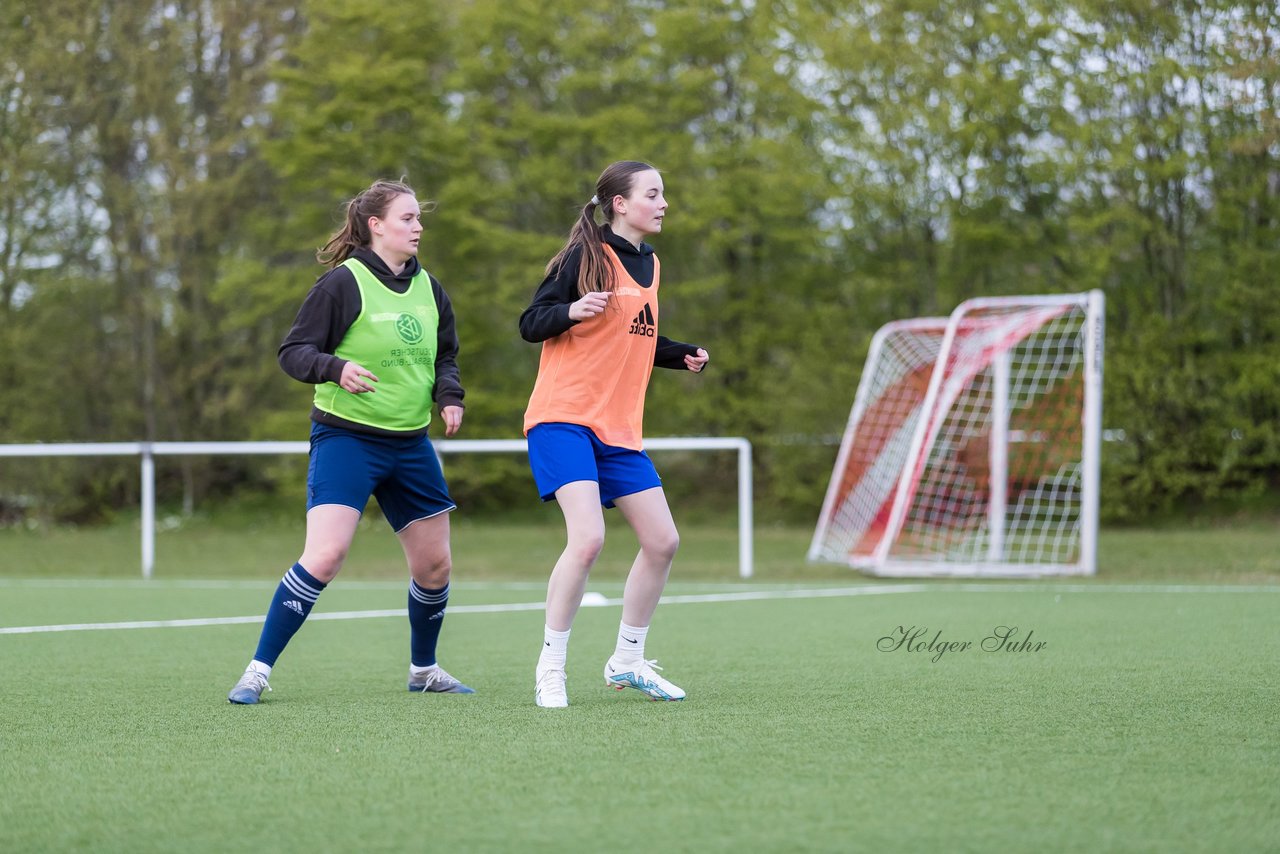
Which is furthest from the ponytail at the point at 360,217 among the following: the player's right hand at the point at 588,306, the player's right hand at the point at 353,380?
the player's right hand at the point at 588,306

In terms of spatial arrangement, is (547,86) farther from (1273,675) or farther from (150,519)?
(1273,675)

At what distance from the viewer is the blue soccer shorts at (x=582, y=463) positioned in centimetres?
493

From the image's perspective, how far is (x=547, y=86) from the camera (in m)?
20.2

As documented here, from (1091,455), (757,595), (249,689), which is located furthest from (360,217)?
(1091,455)

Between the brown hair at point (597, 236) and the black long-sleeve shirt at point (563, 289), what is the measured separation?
0.03m

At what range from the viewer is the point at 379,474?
5.10m

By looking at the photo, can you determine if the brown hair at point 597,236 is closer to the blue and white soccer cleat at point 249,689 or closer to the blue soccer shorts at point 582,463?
the blue soccer shorts at point 582,463

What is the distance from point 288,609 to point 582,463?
1.13 meters

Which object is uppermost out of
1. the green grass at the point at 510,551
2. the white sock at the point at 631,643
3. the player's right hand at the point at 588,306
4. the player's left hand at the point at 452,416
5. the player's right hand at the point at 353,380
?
the player's right hand at the point at 588,306

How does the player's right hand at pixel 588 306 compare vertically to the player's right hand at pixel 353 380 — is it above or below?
above

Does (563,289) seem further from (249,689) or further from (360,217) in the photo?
(249,689)

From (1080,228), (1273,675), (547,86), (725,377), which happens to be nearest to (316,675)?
(1273,675)

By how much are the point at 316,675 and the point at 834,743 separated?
257 cm

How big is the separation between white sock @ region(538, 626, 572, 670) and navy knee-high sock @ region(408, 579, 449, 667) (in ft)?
1.89
